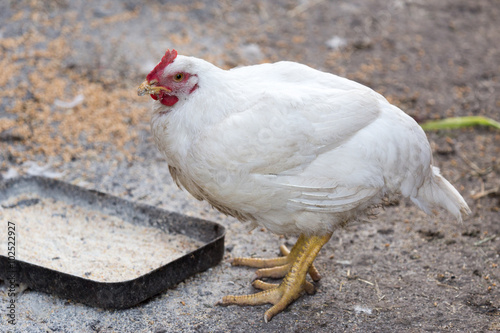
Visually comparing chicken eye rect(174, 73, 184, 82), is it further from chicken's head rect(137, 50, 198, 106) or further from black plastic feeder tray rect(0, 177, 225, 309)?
black plastic feeder tray rect(0, 177, 225, 309)

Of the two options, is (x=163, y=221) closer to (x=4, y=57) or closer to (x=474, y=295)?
(x=474, y=295)

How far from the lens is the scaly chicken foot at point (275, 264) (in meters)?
3.34

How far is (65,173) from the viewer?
4195 millimetres

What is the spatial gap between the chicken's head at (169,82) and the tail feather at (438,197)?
1.43 metres

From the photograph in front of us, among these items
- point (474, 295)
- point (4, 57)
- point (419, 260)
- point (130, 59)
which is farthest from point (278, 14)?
point (474, 295)

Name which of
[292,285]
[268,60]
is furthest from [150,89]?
[268,60]

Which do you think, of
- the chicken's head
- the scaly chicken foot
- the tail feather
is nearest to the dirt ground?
the scaly chicken foot

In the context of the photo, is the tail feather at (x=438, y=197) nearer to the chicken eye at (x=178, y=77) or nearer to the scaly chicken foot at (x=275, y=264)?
the scaly chicken foot at (x=275, y=264)

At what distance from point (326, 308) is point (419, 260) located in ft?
2.64

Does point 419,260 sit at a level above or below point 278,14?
below

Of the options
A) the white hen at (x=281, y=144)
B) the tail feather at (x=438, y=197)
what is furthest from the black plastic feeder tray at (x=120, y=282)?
the tail feather at (x=438, y=197)

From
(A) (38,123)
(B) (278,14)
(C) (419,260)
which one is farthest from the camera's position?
(B) (278,14)

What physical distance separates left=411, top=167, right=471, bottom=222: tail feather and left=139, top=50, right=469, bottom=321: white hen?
0.59 feet

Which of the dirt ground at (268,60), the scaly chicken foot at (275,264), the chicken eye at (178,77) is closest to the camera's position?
the chicken eye at (178,77)
